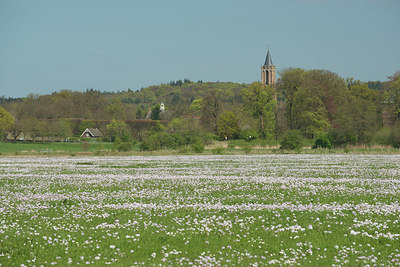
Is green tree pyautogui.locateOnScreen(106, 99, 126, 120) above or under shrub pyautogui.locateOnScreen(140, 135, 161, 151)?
above

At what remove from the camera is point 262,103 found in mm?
96312

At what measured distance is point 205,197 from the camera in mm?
17156

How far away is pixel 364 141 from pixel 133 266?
242 feet

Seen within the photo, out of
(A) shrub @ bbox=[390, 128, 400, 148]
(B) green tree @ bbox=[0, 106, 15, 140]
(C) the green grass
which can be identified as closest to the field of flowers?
(C) the green grass

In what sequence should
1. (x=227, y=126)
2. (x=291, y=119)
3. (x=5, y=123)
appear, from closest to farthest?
(x=291, y=119) < (x=227, y=126) < (x=5, y=123)

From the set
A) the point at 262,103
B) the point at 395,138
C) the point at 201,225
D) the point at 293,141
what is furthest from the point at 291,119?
the point at 201,225

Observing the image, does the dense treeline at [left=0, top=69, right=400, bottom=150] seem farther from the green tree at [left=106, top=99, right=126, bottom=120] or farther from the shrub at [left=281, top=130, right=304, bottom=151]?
the green tree at [left=106, top=99, right=126, bottom=120]

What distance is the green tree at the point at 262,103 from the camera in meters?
96.1

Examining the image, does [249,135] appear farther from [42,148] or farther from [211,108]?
[42,148]

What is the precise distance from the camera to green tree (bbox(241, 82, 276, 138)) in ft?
315

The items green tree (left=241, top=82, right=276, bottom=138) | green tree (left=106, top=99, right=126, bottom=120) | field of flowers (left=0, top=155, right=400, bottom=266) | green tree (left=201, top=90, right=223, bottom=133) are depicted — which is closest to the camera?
field of flowers (left=0, top=155, right=400, bottom=266)

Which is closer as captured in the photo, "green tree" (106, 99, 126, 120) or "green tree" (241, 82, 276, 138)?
"green tree" (241, 82, 276, 138)

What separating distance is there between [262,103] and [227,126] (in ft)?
31.0

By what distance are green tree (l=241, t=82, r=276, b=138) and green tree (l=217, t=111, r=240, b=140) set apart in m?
5.27
